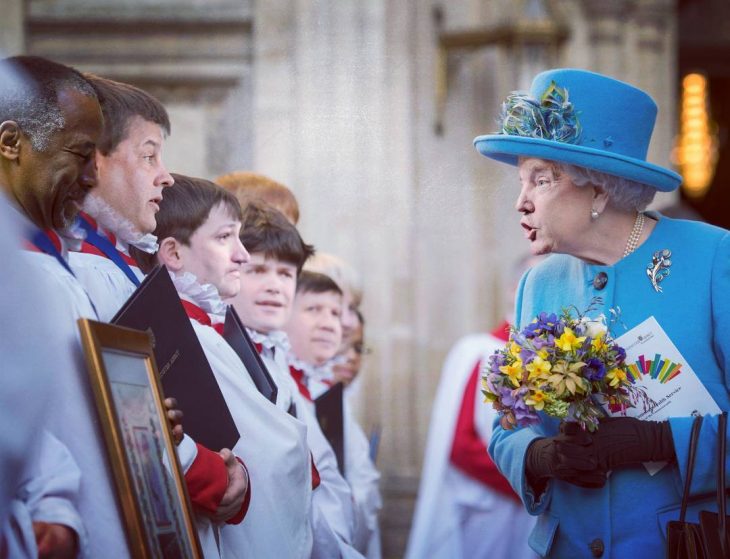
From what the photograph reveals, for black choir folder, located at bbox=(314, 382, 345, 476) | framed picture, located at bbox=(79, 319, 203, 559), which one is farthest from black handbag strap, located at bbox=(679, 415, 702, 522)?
black choir folder, located at bbox=(314, 382, 345, 476)

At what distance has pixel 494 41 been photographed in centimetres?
782

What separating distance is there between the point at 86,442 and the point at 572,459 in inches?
49.8

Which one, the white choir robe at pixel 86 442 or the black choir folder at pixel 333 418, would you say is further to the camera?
the black choir folder at pixel 333 418

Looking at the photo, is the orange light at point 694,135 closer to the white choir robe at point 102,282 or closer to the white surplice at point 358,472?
the white surplice at point 358,472

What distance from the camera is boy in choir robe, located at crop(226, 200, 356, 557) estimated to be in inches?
152

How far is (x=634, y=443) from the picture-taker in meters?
3.07

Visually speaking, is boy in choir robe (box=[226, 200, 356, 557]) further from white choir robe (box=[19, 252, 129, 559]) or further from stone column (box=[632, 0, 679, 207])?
stone column (box=[632, 0, 679, 207])

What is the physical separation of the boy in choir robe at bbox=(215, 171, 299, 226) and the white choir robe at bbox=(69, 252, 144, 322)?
1.20 m

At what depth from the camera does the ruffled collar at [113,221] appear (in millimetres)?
2912

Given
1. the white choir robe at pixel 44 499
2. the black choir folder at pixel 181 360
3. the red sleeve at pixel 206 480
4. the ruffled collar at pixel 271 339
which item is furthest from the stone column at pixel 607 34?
the white choir robe at pixel 44 499

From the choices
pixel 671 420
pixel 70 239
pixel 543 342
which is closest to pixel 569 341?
pixel 543 342

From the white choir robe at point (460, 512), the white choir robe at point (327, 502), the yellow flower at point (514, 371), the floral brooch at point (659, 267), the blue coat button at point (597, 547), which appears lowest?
the white choir robe at point (460, 512)

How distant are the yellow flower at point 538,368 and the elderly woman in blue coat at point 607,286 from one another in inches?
7.1

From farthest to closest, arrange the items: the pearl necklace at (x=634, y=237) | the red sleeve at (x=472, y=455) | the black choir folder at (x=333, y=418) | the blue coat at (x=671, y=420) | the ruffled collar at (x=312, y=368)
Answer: the red sleeve at (x=472, y=455) → the ruffled collar at (x=312, y=368) → the black choir folder at (x=333, y=418) → the pearl necklace at (x=634, y=237) → the blue coat at (x=671, y=420)
